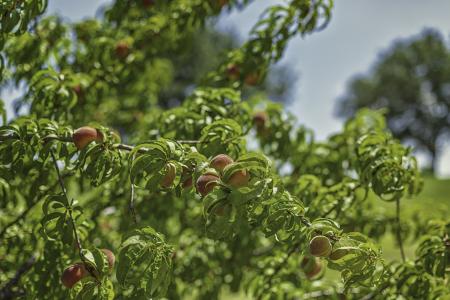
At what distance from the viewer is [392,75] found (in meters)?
34.1

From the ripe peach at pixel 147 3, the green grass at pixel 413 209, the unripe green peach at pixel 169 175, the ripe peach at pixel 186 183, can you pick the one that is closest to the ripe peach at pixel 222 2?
the ripe peach at pixel 147 3

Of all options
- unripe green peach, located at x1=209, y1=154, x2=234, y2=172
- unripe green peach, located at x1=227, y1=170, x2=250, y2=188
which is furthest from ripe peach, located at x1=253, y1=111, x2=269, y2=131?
unripe green peach, located at x1=227, y1=170, x2=250, y2=188

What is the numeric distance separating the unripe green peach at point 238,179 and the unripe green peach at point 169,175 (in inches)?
6.6

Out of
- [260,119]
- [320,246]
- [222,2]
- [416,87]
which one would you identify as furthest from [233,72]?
A: [416,87]

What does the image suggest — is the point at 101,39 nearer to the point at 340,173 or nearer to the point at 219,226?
the point at 340,173

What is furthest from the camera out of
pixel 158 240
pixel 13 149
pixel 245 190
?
pixel 13 149

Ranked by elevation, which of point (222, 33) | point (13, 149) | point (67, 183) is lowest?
point (13, 149)

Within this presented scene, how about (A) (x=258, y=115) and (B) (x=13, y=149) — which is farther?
(A) (x=258, y=115)

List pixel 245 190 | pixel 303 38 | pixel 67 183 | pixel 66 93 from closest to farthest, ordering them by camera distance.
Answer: pixel 245 190 → pixel 66 93 → pixel 303 38 → pixel 67 183

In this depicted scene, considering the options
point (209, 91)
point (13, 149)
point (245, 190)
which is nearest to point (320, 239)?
point (245, 190)

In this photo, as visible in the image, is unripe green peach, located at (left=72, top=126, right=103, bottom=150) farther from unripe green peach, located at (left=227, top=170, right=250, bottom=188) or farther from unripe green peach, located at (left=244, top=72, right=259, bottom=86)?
unripe green peach, located at (left=244, top=72, right=259, bottom=86)

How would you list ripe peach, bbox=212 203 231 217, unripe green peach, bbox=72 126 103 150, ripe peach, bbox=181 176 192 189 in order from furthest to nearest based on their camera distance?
unripe green peach, bbox=72 126 103 150 < ripe peach, bbox=181 176 192 189 < ripe peach, bbox=212 203 231 217

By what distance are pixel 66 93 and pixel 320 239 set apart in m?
1.30

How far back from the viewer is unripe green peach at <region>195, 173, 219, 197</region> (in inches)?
46.8
